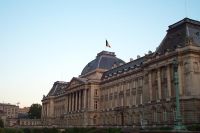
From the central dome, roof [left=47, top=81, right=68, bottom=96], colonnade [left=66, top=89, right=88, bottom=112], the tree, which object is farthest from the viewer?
the tree

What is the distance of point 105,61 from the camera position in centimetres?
11544

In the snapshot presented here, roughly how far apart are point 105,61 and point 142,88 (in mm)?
36437

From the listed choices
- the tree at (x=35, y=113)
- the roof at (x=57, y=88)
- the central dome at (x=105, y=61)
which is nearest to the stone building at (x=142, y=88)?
the central dome at (x=105, y=61)

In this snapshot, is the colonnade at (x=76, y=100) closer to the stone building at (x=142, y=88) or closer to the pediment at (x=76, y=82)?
the stone building at (x=142, y=88)

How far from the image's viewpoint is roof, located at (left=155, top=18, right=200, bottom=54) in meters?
66.9

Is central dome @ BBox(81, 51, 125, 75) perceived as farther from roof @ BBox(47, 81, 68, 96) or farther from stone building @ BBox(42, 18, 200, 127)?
roof @ BBox(47, 81, 68, 96)

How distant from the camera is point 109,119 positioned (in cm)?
9644

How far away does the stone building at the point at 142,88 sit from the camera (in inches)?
2499

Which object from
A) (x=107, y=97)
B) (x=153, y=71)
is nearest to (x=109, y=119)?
(x=107, y=97)

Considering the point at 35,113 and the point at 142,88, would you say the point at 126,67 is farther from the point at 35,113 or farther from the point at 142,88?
the point at 35,113

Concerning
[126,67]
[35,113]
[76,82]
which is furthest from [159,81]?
[35,113]

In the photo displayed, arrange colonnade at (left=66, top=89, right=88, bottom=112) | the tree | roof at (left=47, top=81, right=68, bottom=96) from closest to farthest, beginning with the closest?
colonnade at (left=66, top=89, right=88, bottom=112) → roof at (left=47, top=81, right=68, bottom=96) → the tree

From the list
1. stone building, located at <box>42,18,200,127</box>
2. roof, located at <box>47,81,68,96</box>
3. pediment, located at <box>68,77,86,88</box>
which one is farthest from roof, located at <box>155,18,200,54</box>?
roof, located at <box>47,81,68,96</box>

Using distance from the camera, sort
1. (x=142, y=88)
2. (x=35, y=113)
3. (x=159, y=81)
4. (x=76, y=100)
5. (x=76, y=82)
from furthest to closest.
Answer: (x=35, y=113), (x=76, y=82), (x=76, y=100), (x=142, y=88), (x=159, y=81)
